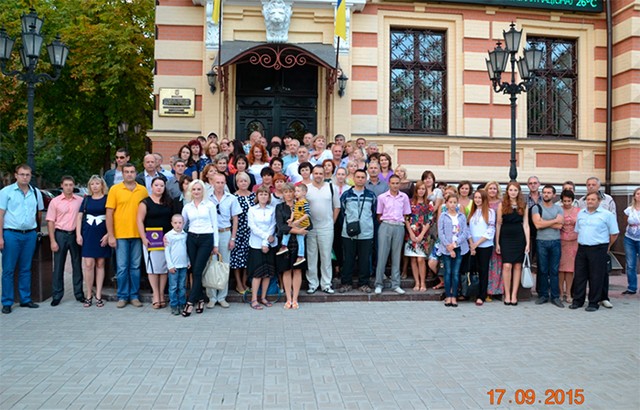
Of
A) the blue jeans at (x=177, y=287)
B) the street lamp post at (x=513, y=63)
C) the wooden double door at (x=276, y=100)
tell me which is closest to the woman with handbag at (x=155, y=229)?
the blue jeans at (x=177, y=287)

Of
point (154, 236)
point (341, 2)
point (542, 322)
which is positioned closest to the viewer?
point (542, 322)

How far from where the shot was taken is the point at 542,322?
725cm

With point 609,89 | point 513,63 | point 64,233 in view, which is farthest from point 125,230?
point 609,89

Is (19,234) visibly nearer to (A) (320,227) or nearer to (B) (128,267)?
(B) (128,267)

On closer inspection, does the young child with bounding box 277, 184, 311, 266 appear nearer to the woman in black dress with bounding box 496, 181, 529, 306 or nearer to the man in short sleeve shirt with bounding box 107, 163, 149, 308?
the man in short sleeve shirt with bounding box 107, 163, 149, 308

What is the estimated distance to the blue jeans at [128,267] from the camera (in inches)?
311

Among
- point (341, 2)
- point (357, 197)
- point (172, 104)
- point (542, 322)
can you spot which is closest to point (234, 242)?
point (357, 197)

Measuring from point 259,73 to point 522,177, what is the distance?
7.31m

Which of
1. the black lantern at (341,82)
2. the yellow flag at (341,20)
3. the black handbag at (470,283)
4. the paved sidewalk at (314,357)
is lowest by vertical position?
the paved sidewalk at (314,357)

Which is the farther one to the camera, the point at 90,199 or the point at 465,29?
the point at 465,29

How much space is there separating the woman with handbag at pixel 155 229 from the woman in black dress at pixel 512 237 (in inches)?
211

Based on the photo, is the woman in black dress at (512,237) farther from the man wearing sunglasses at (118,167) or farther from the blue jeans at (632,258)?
the man wearing sunglasses at (118,167)

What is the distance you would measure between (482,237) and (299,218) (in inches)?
119

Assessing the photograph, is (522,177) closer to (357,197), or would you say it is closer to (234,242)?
(357,197)
